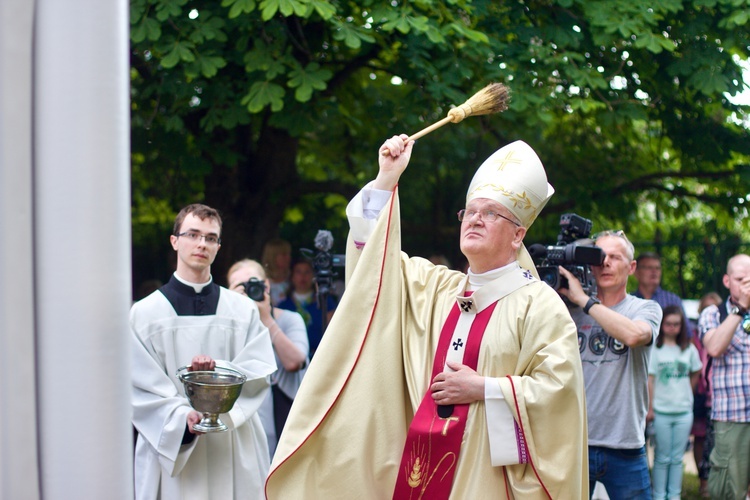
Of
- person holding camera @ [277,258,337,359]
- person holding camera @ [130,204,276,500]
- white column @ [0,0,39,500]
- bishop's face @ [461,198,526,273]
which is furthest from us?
person holding camera @ [277,258,337,359]

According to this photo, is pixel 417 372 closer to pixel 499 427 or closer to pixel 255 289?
pixel 499 427

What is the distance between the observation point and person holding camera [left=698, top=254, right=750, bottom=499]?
20.5 feet

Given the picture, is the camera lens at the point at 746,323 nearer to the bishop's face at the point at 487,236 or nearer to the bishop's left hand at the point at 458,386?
the bishop's face at the point at 487,236

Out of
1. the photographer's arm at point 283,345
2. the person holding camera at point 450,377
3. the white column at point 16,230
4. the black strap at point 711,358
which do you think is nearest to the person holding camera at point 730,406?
the black strap at point 711,358

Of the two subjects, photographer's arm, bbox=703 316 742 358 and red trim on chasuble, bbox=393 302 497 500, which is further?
photographer's arm, bbox=703 316 742 358

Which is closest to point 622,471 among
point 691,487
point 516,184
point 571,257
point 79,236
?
point 571,257

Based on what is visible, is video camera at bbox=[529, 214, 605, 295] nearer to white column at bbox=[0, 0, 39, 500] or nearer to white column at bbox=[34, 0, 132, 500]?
white column at bbox=[34, 0, 132, 500]

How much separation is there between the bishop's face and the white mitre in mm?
35

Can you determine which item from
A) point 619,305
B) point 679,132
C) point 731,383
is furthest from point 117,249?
point 679,132

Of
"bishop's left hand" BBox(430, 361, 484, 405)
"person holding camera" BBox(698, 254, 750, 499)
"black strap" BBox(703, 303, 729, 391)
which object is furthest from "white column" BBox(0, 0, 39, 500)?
"black strap" BBox(703, 303, 729, 391)

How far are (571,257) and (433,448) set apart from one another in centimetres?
175

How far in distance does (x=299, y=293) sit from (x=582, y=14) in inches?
129

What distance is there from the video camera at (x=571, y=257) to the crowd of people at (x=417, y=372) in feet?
0.17

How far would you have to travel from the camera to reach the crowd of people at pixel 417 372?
3453 mm
